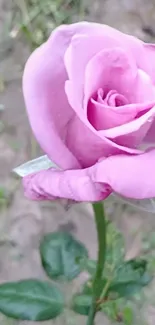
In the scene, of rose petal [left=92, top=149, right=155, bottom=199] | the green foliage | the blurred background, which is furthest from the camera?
the blurred background

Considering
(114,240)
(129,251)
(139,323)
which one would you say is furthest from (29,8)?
(114,240)

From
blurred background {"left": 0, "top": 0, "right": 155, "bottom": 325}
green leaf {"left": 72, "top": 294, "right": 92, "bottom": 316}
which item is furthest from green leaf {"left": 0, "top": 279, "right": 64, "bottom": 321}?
blurred background {"left": 0, "top": 0, "right": 155, "bottom": 325}

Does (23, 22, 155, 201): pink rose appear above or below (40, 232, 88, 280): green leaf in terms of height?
above

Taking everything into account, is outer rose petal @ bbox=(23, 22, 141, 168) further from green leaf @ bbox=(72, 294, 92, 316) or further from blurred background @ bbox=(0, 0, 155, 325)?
blurred background @ bbox=(0, 0, 155, 325)

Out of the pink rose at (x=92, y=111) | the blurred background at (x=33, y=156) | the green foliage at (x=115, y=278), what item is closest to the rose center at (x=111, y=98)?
the pink rose at (x=92, y=111)

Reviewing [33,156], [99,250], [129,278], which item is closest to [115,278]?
[129,278]

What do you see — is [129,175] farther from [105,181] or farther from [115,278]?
[115,278]
